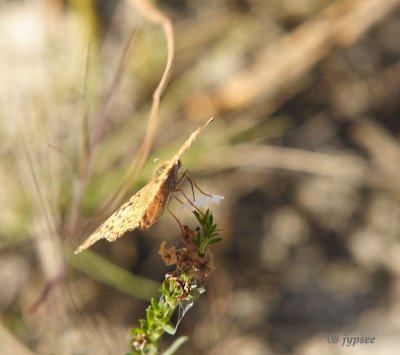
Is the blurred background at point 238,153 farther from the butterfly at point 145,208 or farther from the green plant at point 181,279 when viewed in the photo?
the green plant at point 181,279

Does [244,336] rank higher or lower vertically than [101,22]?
lower

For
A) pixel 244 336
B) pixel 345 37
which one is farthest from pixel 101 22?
pixel 244 336

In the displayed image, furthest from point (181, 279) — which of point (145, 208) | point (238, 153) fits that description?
point (238, 153)

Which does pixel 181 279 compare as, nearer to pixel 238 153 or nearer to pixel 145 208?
pixel 145 208

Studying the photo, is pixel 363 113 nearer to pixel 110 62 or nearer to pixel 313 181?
pixel 313 181

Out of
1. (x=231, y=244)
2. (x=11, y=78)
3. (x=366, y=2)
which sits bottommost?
(x=231, y=244)

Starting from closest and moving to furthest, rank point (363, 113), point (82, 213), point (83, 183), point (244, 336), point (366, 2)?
point (83, 183) < point (82, 213) < point (244, 336) < point (366, 2) < point (363, 113)

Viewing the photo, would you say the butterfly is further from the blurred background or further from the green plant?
the blurred background
